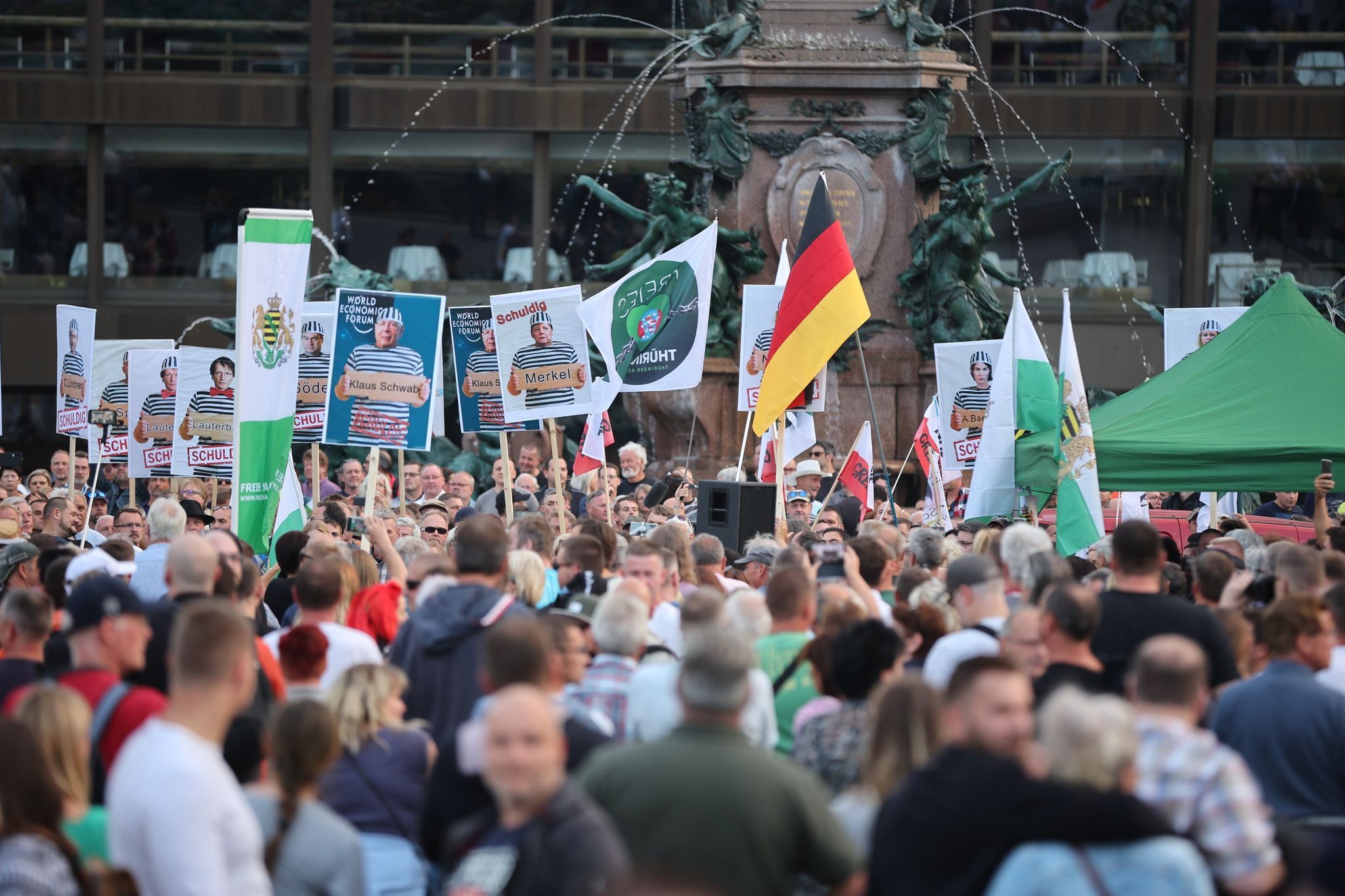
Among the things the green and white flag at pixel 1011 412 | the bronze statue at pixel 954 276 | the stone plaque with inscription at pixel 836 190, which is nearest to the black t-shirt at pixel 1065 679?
the green and white flag at pixel 1011 412

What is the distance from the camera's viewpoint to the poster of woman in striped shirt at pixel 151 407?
16.3 m

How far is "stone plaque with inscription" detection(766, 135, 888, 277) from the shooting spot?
18453 mm

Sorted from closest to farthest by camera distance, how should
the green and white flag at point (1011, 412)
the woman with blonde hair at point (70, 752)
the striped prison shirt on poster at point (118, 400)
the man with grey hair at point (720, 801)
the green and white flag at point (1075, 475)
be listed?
1. the man with grey hair at point (720, 801)
2. the woman with blonde hair at point (70, 752)
3. the green and white flag at point (1075, 475)
4. the green and white flag at point (1011, 412)
5. the striped prison shirt on poster at point (118, 400)

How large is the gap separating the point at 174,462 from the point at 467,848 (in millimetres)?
11365

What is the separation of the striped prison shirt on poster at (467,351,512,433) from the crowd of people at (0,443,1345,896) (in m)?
5.54

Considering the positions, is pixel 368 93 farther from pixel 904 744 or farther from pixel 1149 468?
pixel 904 744

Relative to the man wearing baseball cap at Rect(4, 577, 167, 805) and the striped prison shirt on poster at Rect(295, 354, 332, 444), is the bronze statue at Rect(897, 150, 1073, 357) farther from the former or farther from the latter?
the man wearing baseball cap at Rect(4, 577, 167, 805)

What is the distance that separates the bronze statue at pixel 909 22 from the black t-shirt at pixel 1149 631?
39.2 ft

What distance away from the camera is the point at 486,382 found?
14570 mm

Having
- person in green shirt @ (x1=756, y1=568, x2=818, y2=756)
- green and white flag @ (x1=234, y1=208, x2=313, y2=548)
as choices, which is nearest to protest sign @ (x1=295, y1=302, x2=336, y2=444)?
green and white flag @ (x1=234, y1=208, x2=313, y2=548)

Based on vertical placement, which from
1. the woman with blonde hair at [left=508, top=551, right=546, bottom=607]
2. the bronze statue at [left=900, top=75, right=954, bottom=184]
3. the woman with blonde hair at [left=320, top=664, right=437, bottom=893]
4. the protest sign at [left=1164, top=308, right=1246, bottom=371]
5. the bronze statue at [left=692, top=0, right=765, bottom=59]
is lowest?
the woman with blonde hair at [left=320, top=664, right=437, bottom=893]

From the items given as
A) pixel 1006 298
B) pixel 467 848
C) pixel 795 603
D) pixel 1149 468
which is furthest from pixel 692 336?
pixel 1006 298

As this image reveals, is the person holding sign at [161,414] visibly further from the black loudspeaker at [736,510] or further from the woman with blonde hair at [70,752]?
the woman with blonde hair at [70,752]

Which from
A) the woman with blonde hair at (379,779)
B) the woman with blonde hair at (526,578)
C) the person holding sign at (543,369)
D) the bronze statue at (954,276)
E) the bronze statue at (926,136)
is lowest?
the woman with blonde hair at (379,779)
